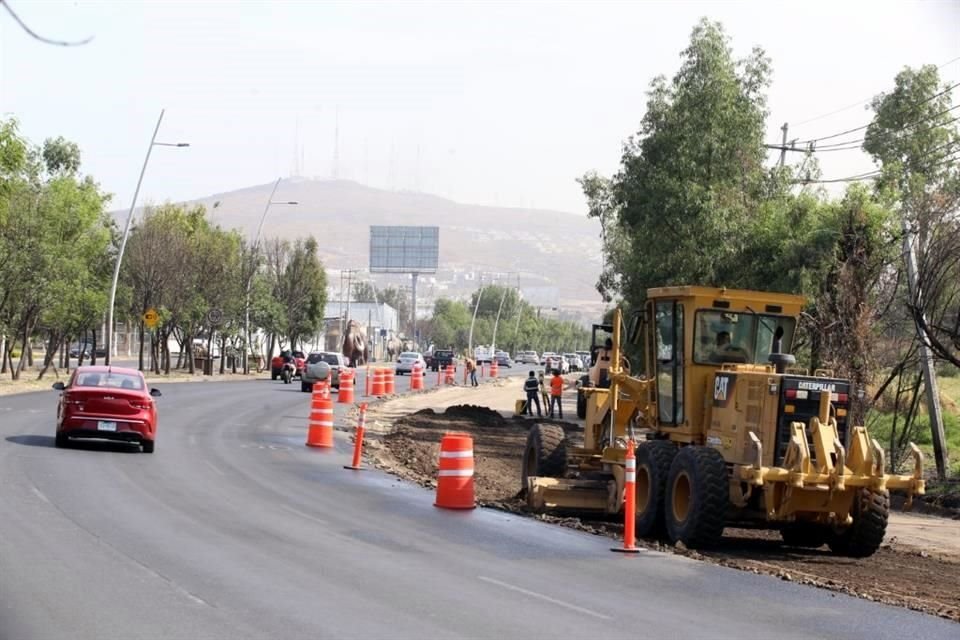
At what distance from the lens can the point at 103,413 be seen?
26.2 meters

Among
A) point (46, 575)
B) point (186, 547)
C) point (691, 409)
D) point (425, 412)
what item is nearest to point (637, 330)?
point (691, 409)

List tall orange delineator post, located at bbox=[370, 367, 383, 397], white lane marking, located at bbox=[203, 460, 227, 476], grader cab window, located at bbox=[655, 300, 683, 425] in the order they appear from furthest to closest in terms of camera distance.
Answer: tall orange delineator post, located at bbox=[370, 367, 383, 397] < white lane marking, located at bbox=[203, 460, 227, 476] < grader cab window, located at bbox=[655, 300, 683, 425]

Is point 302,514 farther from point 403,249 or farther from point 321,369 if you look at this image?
point 403,249

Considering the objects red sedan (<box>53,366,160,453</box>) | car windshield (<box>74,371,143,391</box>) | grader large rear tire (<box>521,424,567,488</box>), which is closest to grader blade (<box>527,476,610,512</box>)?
grader large rear tire (<box>521,424,567,488</box>)

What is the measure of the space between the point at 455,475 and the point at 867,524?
6.12 m

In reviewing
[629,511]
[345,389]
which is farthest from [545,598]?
[345,389]

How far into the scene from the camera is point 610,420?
21.2 m

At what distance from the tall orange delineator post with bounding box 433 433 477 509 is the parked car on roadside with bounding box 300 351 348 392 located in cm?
3801

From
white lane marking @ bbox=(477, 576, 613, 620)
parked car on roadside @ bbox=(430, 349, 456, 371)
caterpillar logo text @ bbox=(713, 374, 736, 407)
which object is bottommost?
white lane marking @ bbox=(477, 576, 613, 620)

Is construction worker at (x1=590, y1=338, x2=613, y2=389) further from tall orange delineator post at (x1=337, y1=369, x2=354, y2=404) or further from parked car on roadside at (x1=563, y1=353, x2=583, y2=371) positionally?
parked car on roadside at (x1=563, y1=353, x2=583, y2=371)

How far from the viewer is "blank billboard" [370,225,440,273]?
536 feet

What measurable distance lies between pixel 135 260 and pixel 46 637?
65358mm

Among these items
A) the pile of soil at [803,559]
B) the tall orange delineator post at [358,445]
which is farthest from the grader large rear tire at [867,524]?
the tall orange delineator post at [358,445]

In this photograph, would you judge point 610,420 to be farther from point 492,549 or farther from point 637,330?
point 492,549
